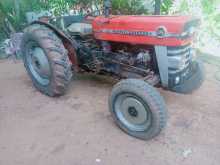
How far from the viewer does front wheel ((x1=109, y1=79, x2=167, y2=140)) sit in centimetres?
264

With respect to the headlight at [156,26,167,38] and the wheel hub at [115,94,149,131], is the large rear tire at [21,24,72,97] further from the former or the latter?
the headlight at [156,26,167,38]

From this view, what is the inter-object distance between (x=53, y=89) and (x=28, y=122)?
0.55 m

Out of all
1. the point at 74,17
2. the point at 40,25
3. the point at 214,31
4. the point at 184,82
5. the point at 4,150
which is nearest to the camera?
the point at 4,150

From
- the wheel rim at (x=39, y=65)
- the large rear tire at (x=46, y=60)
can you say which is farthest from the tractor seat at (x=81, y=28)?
the wheel rim at (x=39, y=65)

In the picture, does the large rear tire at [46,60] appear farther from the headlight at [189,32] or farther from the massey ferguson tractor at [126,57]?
the headlight at [189,32]

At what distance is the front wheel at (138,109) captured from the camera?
2637 mm

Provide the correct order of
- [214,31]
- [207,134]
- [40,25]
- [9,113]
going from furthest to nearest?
1. [214,31]
2. [40,25]
3. [9,113]
4. [207,134]

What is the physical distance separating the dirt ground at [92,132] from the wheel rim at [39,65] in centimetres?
23

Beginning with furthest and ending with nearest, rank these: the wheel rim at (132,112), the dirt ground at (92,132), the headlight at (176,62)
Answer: the headlight at (176,62)
the wheel rim at (132,112)
the dirt ground at (92,132)

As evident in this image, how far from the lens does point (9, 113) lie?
3453 mm

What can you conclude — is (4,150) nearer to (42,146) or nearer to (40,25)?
(42,146)

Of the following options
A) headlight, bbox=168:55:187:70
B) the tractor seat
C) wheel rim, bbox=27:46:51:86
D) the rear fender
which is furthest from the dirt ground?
the tractor seat

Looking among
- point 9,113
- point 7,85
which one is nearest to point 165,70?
point 9,113

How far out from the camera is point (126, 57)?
11.1ft
